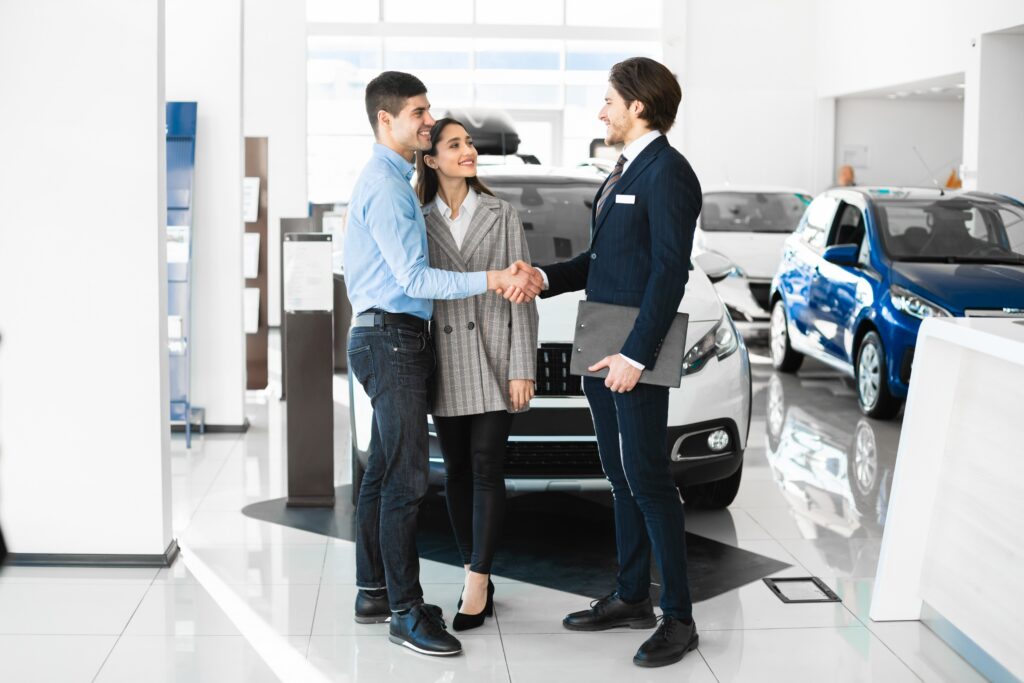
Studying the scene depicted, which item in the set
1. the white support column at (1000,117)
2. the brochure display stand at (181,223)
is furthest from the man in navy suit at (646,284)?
the white support column at (1000,117)

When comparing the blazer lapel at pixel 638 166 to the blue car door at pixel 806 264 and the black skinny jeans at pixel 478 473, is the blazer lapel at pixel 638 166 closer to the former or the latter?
the black skinny jeans at pixel 478 473

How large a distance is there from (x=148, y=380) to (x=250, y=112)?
10.8m

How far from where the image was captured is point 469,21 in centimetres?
1697

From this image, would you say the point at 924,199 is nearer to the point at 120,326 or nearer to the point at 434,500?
the point at 434,500

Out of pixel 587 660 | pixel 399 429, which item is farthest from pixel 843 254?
pixel 399 429

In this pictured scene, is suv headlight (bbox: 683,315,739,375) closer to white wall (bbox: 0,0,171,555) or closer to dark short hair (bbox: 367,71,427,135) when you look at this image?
dark short hair (bbox: 367,71,427,135)

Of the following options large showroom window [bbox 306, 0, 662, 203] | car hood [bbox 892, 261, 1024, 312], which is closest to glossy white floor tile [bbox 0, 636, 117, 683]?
car hood [bbox 892, 261, 1024, 312]

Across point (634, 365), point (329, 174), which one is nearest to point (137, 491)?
point (634, 365)

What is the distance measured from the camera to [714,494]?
508 cm

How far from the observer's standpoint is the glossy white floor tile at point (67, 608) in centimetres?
357

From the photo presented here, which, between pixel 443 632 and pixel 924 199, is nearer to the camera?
pixel 443 632

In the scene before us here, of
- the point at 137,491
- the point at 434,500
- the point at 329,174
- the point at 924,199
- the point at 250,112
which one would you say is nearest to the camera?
the point at 137,491

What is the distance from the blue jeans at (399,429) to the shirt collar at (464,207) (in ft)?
1.27

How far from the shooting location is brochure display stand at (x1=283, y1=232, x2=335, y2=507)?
516 cm
